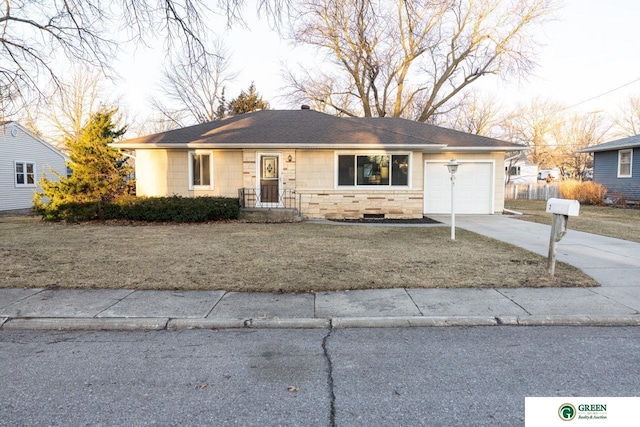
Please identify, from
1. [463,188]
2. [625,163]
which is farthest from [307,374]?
[625,163]

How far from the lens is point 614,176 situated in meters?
23.4

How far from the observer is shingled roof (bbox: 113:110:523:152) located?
14.7 m

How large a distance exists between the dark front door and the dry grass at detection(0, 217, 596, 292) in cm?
431

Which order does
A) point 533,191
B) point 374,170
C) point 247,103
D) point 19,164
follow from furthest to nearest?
1. point 247,103
2. point 533,191
3. point 19,164
4. point 374,170

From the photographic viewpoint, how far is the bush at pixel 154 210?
13.8 metres

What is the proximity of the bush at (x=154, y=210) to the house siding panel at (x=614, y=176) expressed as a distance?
21.8 meters

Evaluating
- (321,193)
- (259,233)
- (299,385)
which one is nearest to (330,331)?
(299,385)

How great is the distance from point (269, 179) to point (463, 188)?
331 inches

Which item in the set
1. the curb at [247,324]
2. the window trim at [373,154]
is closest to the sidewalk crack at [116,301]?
the curb at [247,324]

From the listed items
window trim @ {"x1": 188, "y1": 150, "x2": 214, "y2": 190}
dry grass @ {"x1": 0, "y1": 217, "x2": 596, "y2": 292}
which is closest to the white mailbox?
dry grass @ {"x1": 0, "y1": 217, "x2": 596, "y2": 292}

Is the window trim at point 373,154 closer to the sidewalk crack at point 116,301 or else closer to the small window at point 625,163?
the sidewalk crack at point 116,301

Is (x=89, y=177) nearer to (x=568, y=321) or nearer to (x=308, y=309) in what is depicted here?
(x=308, y=309)

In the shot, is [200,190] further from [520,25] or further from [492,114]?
[492,114]

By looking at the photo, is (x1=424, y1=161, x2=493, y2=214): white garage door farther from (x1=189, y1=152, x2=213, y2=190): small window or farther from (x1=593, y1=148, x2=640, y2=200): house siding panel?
(x1=593, y1=148, x2=640, y2=200): house siding panel
